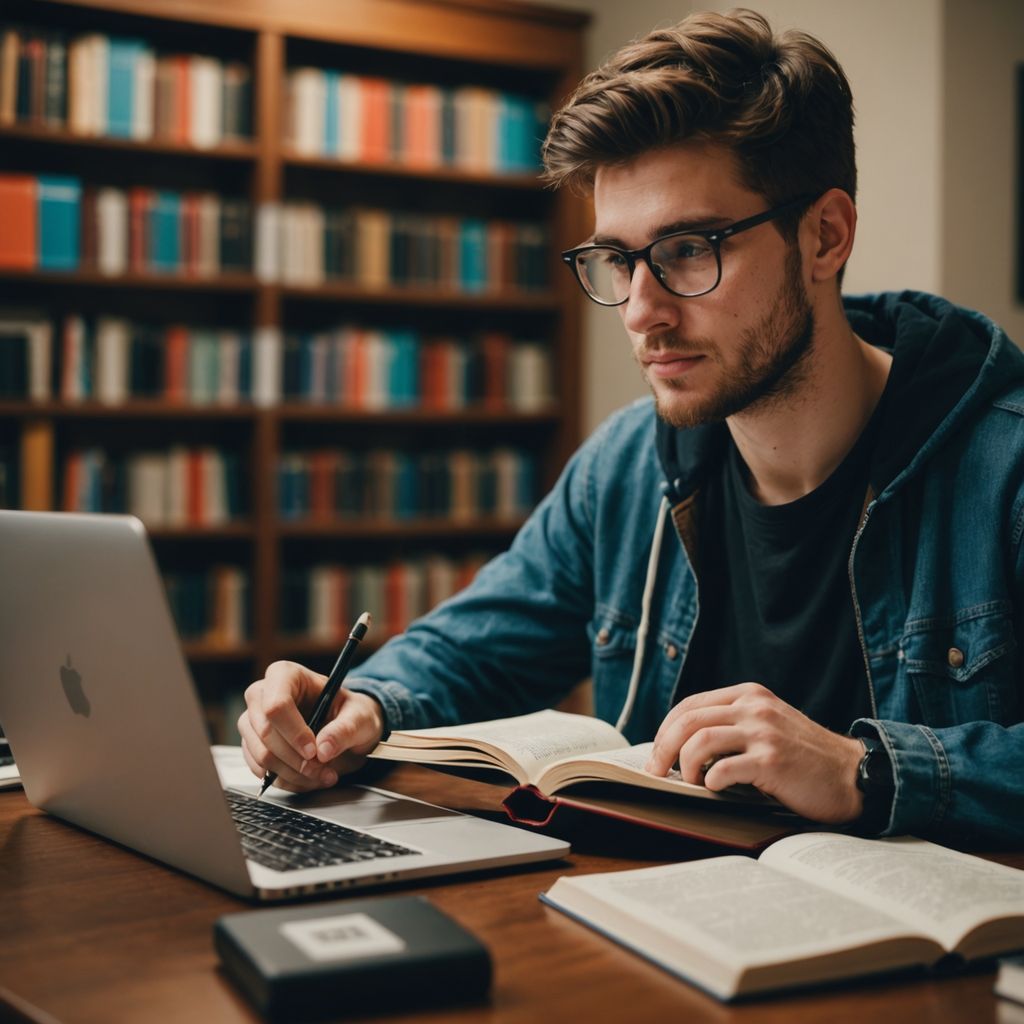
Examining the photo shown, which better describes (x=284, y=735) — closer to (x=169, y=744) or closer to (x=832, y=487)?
(x=169, y=744)

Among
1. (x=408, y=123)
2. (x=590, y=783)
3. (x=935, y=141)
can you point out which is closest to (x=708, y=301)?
(x=590, y=783)

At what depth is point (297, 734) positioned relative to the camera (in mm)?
1116

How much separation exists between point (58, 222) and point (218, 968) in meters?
3.05

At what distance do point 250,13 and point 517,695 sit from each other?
2.61m

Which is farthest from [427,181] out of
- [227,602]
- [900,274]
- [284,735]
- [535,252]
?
[284,735]

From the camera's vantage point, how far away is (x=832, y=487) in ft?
4.81

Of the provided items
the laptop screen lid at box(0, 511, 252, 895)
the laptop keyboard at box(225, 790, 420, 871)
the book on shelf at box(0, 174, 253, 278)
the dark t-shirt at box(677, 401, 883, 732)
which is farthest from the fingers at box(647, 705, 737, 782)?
the book on shelf at box(0, 174, 253, 278)

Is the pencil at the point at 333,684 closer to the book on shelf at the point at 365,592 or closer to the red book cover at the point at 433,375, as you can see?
the book on shelf at the point at 365,592

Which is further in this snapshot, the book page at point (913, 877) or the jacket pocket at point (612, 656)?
the jacket pocket at point (612, 656)

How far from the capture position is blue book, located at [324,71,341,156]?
3666 millimetres

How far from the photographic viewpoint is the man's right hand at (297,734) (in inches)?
44.0

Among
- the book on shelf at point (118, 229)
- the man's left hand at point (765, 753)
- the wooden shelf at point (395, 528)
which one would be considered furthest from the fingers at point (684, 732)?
the book on shelf at point (118, 229)

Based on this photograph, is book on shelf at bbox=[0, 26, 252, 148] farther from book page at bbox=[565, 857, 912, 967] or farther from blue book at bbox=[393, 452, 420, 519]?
book page at bbox=[565, 857, 912, 967]

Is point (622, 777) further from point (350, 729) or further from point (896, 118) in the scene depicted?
point (896, 118)
